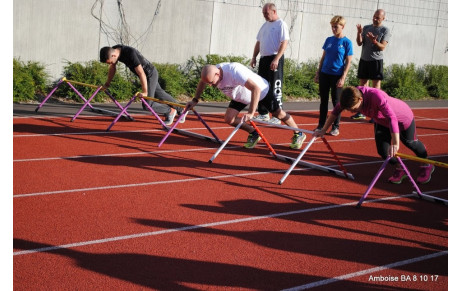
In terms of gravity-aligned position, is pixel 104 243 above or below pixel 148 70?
below

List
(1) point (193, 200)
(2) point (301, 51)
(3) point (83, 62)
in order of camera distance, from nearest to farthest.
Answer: (1) point (193, 200), (3) point (83, 62), (2) point (301, 51)

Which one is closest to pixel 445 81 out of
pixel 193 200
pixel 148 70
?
pixel 148 70

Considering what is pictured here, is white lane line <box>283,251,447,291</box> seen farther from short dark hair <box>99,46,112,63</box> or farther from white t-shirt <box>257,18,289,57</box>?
short dark hair <box>99,46,112,63</box>

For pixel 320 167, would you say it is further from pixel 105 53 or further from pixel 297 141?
pixel 105 53

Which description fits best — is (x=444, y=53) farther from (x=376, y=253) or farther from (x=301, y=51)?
(x=376, y=253)

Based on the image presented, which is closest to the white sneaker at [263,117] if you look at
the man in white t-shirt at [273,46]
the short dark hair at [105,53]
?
the man in white t-shirt at [273,46]

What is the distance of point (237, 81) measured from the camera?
24.6ft

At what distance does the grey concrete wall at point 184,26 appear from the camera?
12.6 m

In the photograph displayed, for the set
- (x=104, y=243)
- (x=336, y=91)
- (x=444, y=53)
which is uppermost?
(x=444, y=53)

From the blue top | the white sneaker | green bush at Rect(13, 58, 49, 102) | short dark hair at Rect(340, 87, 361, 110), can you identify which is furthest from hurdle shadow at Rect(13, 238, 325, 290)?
green bush at Rect(13, 58, 49, 102)

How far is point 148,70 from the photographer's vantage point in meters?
10.0

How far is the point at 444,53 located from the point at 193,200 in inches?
719

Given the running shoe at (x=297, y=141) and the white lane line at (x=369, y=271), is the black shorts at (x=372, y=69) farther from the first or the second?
the white lane line at (x=369, y=271)

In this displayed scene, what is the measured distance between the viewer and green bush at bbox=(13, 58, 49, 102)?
38.4 feet
